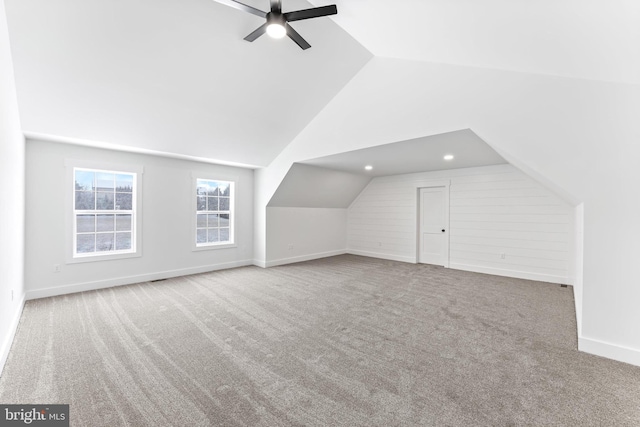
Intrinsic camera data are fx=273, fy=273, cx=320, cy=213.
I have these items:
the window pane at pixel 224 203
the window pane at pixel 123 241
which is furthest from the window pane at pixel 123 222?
the window pane at pixel 224 203

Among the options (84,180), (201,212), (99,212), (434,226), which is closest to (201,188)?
(201,212)

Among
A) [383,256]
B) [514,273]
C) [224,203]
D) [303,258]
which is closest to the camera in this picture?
[514,273]

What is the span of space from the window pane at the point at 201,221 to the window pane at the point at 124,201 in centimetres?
125

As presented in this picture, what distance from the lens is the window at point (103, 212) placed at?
4.42 metres

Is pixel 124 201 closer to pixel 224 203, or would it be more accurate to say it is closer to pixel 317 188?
pixel 224 203

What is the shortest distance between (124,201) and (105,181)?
43 cm

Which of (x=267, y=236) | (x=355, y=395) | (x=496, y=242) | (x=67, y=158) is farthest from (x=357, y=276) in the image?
(x=67, y=158)

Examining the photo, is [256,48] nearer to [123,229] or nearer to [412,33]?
[412,33]

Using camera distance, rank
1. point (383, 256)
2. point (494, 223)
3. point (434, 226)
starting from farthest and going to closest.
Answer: point (383, 256) < point (434, 226) < point (494, 223)

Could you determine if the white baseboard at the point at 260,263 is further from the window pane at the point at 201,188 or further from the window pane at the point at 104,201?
the window pane at the point at 104,201

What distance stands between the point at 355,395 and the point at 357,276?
3540mm

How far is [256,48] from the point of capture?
3.31m

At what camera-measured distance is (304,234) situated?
7234mm

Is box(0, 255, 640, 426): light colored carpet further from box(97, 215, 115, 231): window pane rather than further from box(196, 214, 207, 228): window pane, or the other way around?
box(196, 214, 207, 228): window pane
